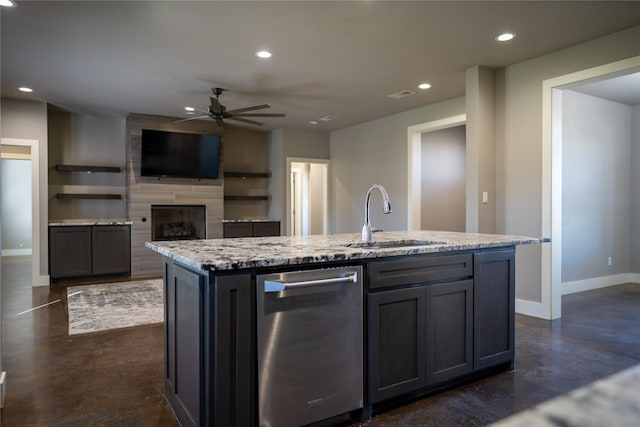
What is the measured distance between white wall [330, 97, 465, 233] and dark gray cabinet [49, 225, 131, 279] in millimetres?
3848

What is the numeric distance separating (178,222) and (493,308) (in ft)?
19.4

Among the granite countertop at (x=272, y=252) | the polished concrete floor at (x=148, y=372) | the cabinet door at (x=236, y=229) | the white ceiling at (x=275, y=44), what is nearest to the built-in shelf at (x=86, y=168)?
the white ceiling at (x=275, y=44)

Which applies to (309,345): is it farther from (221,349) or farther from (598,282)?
(598,282)

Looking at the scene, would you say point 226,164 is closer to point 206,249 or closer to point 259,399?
point 206,249

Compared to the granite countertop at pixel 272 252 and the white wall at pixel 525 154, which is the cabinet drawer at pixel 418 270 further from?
the white wall at pixel 525 154

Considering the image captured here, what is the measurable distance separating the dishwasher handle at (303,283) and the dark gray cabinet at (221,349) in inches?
3.0

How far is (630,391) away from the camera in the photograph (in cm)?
242

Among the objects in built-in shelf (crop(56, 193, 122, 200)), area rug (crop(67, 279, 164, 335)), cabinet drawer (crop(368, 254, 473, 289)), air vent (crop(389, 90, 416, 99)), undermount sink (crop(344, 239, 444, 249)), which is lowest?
area rug (crop(67, 279, 164, 335))

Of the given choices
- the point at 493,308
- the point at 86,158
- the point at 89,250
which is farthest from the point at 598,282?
the point at 86,158

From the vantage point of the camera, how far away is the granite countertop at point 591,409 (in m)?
2.07

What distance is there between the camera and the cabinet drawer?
83.2 inches

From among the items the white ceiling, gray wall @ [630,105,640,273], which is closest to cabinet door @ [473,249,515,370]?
the white ceiling

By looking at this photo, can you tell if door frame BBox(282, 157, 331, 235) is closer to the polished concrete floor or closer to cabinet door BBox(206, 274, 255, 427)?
the polished concrete floor

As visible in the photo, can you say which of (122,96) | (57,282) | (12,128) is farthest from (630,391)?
(12,128)
